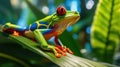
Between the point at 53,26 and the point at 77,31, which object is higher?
the point at 77,31

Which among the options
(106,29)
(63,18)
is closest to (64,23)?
(63,18)

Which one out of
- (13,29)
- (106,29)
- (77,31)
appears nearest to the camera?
(13,29)

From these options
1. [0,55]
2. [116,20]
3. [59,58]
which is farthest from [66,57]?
[116,20]

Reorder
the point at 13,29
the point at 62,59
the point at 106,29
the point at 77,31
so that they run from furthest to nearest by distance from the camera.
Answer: the point at 77,31
the point at 106,29
the point at 13,29
the point at 62,59

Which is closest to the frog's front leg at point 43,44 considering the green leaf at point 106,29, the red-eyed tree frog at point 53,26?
the red-eyed tree frog at point 53,26

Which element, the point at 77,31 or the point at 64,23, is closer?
the point at 64,23

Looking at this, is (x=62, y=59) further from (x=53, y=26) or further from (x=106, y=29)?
(x=106, y=29)

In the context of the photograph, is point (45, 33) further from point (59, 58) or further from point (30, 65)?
point (30, 65)

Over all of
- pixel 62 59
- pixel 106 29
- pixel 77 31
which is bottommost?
pixel 62 59
